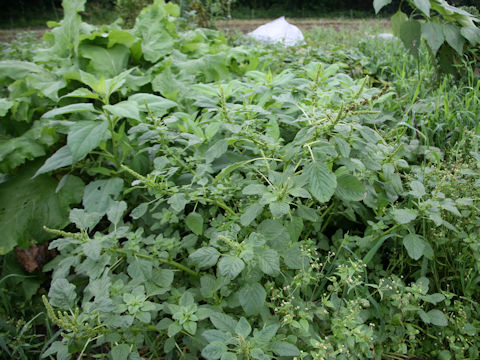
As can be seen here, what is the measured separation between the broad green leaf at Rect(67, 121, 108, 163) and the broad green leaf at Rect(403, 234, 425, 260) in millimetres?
1303

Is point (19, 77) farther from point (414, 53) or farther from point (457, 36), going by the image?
point (457, 36)

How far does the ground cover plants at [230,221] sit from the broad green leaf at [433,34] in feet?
1.05

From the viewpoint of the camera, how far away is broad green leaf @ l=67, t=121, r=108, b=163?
164cm

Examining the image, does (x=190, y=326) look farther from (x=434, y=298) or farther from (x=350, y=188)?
(x=434, y=298)

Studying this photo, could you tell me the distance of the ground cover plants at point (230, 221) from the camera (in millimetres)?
1215

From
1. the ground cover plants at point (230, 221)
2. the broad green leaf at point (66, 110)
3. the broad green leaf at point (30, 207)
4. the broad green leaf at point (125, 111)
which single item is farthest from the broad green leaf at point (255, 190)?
the broad green leaf at point (30, 207)

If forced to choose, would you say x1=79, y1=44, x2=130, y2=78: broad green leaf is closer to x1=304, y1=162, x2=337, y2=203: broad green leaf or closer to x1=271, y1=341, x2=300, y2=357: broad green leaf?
x1=304, y1=162, x2=337, y2=203: broad green leaf

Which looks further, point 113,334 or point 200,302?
point 200,302

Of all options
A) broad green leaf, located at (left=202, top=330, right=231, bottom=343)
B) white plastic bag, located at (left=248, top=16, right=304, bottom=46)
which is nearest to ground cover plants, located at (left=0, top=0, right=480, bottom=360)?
broad green leaf, located at (left=202, top=330, right=231, bottom=343)

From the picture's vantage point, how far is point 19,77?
7.55 ft

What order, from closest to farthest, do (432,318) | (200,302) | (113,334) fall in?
(113,334)
(432,318)
(200,302)

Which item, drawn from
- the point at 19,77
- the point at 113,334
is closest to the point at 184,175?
the point at 113,334

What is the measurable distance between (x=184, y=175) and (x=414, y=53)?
180 cm

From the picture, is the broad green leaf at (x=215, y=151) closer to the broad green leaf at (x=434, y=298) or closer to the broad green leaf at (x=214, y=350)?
the broad green leaf at (x=214, y=350)
